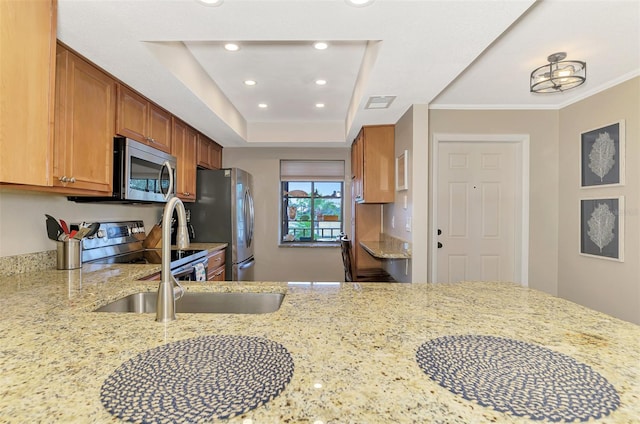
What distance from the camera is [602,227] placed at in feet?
9.07

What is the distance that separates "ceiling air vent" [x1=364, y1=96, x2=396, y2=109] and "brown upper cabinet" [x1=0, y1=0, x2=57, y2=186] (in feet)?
6.62

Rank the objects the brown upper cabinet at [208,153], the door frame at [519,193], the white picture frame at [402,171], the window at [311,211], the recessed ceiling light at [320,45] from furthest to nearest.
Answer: the window at [311,211] < the brown upper cabinet at [208,153] < the door frame at [519,193] < the white picture frame at [402,171] < the recessed ceiling light at [320,45]

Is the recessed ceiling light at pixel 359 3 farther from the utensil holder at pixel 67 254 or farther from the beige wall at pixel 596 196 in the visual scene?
the beige wall at pixel 596 196

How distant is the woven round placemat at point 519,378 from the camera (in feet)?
1.93

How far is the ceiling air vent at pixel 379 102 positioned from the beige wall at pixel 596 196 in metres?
1.75

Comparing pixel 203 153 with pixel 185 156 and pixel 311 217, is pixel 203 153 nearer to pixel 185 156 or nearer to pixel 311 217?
pixel 185 156

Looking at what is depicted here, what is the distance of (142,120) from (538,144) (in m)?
3.59

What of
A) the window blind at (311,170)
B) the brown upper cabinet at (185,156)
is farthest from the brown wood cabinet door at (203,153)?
the window blind at (311,170)

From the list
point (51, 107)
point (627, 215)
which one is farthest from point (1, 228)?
point (627, 215)

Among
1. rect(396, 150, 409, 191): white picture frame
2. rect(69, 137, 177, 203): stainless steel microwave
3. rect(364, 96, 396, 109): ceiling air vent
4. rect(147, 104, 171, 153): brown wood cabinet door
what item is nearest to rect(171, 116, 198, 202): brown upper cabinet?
rect(147, 104, 171, 153): brown wood cabinet door

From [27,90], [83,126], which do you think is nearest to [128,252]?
[83,126]

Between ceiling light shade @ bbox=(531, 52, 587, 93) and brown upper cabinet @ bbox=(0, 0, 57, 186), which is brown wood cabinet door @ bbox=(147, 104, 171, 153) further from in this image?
ceiling light shade @ bbox=(531, 52, 587, 93)

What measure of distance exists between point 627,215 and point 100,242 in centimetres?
402


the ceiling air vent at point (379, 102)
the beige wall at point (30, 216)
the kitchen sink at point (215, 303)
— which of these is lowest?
the kitchen sink at point (215, 303)
